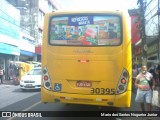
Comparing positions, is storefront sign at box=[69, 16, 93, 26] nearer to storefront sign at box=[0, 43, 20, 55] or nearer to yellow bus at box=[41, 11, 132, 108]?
yellow bus at box=[41, 11, 132, 108]

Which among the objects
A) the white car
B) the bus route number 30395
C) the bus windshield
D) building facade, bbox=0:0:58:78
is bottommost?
the white car

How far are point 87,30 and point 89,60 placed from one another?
844mm

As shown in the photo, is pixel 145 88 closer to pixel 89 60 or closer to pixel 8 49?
pixel 89 60

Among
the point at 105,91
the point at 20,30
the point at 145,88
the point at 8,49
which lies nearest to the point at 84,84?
the point at 105,91

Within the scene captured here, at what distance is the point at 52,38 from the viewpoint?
Result: 9.18 m

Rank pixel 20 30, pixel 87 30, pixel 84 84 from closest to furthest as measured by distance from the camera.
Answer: pixel 84 84
pixel 87 30
pixel 20 30

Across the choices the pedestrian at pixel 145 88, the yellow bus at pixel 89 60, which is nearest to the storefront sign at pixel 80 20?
the yellow bus at pixel 89 60

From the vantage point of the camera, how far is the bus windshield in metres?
8.84

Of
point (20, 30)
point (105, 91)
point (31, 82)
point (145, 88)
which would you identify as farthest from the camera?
point (20, 30)

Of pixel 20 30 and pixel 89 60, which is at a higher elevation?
pixel 20 30

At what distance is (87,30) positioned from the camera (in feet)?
29.3

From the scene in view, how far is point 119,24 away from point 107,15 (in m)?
0.41

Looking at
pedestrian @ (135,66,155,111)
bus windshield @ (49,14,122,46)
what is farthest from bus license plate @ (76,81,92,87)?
pedestrian @ (135,66,155,111)

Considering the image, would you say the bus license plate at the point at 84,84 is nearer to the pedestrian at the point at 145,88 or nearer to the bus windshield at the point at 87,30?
the bus windshield at the point at 87,30
